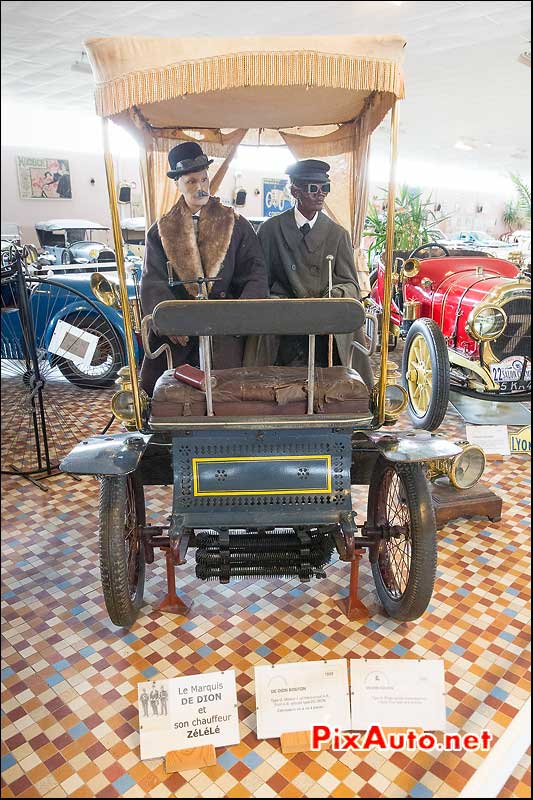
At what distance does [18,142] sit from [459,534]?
2.53 meters

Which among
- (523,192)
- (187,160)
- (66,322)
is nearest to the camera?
(523,192)

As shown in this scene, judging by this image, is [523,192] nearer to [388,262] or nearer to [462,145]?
[462,145]

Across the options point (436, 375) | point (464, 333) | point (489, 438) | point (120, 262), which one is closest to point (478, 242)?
point (464, 333)

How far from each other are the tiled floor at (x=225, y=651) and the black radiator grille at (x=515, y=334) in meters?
1.42

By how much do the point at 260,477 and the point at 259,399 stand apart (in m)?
0.28

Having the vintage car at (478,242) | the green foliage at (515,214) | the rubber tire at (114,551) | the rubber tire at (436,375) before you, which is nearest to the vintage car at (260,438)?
the rubber tire at (114,551)

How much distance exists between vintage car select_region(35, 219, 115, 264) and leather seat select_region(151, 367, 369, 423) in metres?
1.64

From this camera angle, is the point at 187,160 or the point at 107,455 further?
the point at 187,160

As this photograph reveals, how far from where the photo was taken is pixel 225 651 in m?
2.15

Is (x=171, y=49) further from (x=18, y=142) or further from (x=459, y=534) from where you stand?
(x=459, y=534)

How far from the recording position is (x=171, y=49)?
1.77m

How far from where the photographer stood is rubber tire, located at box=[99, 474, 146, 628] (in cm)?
Result: 208

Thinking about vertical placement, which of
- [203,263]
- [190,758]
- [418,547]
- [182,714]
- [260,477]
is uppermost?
[203,263]

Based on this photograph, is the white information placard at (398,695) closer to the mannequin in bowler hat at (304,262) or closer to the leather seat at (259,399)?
the leather seat at (259,399)
